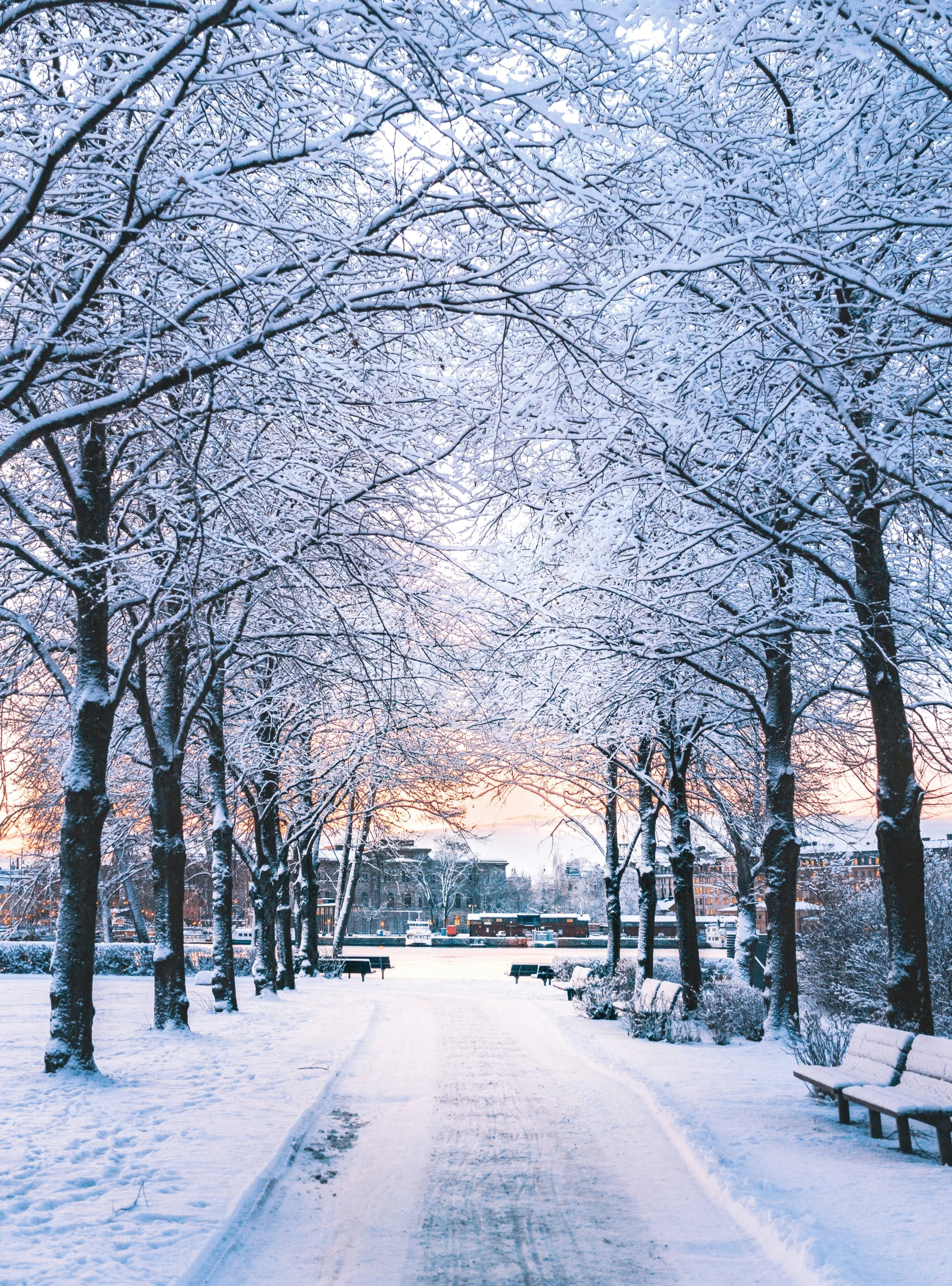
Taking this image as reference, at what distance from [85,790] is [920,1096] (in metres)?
7.85

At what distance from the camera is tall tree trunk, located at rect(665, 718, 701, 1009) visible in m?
17.2

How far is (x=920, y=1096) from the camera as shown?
23.6ft

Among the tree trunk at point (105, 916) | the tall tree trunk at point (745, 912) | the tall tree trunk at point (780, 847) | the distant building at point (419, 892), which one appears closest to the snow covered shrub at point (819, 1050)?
the tall tree trunk at point (780, 847)

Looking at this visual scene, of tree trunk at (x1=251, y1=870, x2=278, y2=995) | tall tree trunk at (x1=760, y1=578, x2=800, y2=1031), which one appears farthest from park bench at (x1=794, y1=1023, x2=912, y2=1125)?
tree trunk at (x1=251, y1=870, x2=278, y2=995)

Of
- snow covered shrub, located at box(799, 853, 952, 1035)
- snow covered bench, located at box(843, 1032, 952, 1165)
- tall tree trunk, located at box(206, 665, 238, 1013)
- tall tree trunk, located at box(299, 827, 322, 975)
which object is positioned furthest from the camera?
tall tree trunk, located at box(299, 827, 322, 975)

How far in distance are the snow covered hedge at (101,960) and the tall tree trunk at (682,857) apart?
51.9 feet

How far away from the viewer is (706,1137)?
7.66 m

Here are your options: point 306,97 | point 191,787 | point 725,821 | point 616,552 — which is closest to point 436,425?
point 306,97

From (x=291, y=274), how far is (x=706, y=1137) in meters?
7.15

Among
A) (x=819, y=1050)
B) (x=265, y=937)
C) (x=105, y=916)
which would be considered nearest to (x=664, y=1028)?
(x=819, y=1050)

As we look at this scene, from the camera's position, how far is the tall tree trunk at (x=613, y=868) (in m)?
22.7

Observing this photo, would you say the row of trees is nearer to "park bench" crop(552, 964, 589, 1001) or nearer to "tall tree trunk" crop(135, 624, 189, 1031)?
"tall tree trunk" crop(135, 624, 189, 1031)

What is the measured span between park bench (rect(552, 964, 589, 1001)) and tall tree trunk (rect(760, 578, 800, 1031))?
8380 mm

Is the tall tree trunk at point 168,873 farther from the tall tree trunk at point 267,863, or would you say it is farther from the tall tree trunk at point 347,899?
the tall tree trunk at point 347,899
